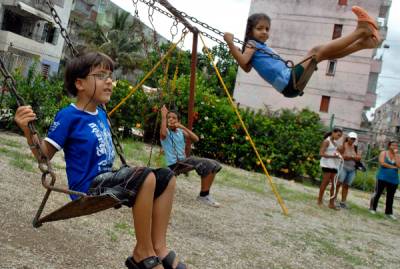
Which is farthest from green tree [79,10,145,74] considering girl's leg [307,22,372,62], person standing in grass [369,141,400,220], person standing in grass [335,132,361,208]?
girl's leg [307,22,372,62]

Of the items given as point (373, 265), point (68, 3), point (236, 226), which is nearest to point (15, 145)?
point (236, 226)

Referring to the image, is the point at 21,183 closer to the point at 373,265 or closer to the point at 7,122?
the point at 373,265

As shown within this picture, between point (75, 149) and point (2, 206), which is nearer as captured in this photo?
point (75, 149)

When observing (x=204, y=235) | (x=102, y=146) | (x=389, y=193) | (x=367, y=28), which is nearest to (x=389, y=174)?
(x=389, y=193)

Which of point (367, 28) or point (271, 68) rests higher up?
point (367, 28)

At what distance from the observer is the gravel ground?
10.8ft

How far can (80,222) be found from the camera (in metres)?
4.06

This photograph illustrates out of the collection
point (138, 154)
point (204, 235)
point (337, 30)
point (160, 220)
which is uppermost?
point (337, 30)

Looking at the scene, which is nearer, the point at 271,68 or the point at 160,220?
the point at 160,220

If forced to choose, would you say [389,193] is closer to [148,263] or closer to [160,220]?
[160,220]

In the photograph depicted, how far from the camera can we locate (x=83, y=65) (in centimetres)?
249

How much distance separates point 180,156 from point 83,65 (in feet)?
11.4

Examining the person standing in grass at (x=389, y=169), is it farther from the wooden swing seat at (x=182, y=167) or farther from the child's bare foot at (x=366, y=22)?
the child's bare foot at (x=366, y=22)

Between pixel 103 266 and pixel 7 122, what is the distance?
6824 mm
